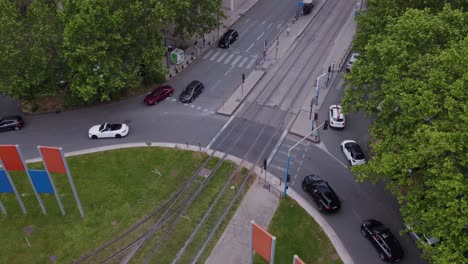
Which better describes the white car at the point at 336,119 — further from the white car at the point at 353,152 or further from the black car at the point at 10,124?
the black car at the point at 10,124

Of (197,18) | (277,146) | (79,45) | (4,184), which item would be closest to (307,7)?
Answer: (197,18)

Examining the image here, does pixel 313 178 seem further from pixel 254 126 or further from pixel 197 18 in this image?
pixel 197 18

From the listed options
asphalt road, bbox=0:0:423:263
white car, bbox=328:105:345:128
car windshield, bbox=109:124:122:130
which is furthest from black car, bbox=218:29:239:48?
car windshield, bbox=109:124:122:130

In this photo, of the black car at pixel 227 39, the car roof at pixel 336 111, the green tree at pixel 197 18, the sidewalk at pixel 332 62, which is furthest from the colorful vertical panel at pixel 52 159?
the black car at pixel 227 39

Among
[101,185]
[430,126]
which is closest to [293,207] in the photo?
[430,126]

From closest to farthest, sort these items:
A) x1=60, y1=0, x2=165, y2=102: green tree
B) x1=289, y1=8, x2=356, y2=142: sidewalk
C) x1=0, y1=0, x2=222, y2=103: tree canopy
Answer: x1=60, y1=0, x2=165, y2=102: green tree → x1=0, y1=0, x2=222, y2=103: tree canopy → x1=289, y1=8, x2=356, y2=142: sidewalk

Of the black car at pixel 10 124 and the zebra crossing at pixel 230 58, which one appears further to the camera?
the zebra crossing at pixel 230 58

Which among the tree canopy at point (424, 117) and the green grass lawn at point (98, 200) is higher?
the tree canopy at point (424, 117)

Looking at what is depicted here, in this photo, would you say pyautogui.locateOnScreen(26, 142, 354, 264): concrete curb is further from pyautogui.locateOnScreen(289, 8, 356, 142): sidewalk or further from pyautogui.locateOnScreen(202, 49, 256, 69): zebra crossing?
pyautogui.locateOnScreen(202, 49, 256, 69): zebra crossing
